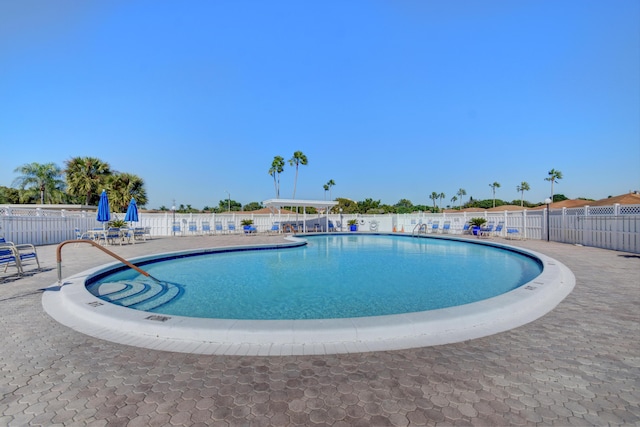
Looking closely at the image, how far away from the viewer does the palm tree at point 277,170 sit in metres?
36.7

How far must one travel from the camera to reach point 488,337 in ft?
10.2

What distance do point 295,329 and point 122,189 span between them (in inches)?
1006

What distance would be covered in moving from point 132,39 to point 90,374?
14958 millimetres

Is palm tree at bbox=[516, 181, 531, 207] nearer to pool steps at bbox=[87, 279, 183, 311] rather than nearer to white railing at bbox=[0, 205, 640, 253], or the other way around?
white railing at bbox=[0, 205, 640, 253]

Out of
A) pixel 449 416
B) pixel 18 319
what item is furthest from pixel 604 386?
pixel 18 319

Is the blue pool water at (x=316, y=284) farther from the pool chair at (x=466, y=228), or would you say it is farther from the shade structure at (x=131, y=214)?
the pool chair at (x=466, y=228)

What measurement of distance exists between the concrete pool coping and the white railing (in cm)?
959

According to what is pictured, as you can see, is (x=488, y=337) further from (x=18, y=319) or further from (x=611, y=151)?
(x=611, y=151)

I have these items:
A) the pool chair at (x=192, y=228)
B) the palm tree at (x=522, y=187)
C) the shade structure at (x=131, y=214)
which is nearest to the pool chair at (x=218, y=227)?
the pool chair at (x=192, y=228)

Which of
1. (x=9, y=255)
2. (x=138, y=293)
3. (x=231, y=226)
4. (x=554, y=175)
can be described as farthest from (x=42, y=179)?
(x=554, y=175)

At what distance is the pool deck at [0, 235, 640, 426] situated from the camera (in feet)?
6.02

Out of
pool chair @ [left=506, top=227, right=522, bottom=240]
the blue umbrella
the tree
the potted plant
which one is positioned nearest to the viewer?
the blue umbrella

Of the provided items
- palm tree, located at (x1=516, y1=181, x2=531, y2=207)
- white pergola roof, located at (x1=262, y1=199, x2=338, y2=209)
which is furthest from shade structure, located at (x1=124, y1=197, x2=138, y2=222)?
palm tree, located at (x1=516, y1=181, x2=531, y2=207)

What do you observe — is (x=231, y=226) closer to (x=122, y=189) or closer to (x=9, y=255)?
(x=122, y=189)
